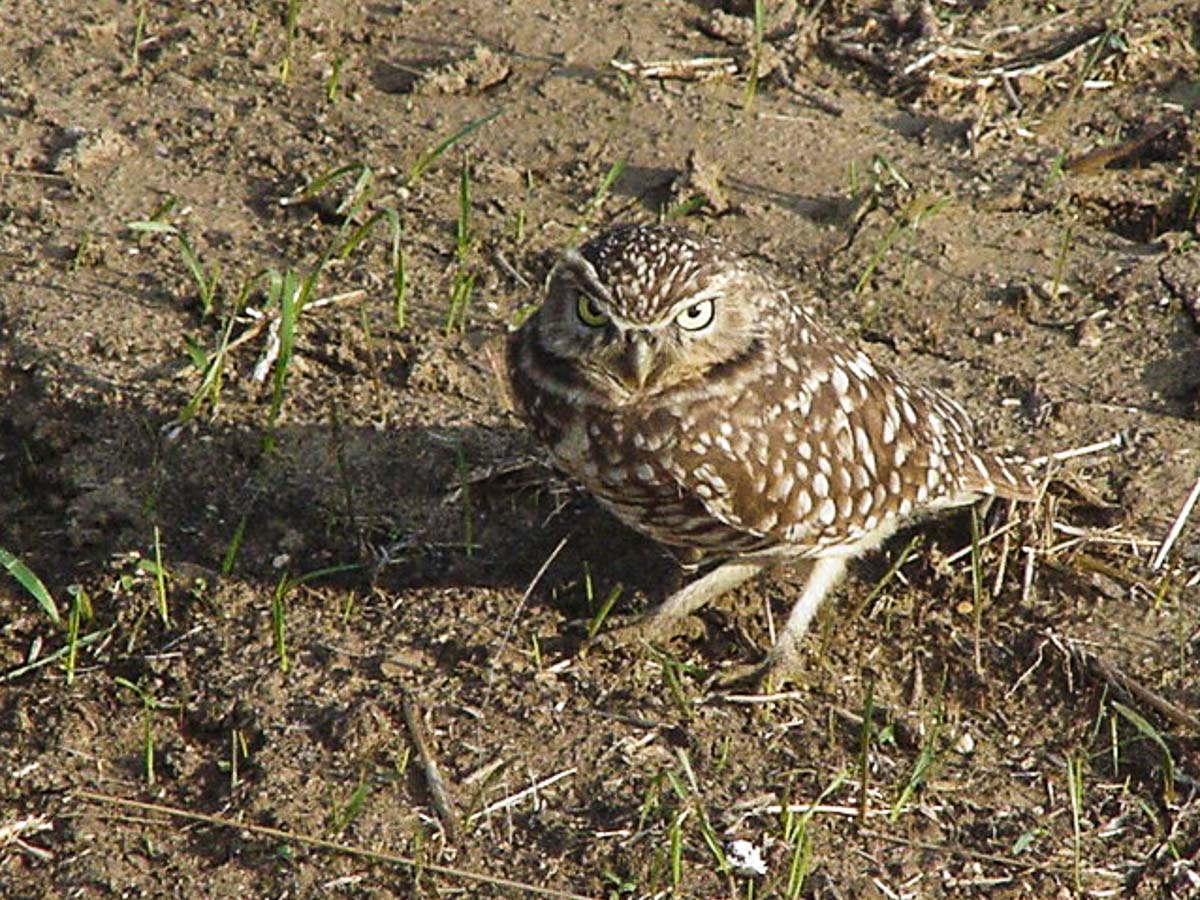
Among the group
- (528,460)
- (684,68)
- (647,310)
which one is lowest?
(528,460)

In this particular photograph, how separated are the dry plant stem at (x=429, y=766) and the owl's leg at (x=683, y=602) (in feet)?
2.02

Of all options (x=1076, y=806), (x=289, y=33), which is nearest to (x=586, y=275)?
(x=1076, y=806)

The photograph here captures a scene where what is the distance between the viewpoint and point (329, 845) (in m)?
4.48

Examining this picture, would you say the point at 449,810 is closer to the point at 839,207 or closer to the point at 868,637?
the point at 868,637

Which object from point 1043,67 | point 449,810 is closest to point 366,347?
point 449,810

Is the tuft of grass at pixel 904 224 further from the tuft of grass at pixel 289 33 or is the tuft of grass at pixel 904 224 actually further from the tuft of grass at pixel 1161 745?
the tuft of grass at pixel 289 33

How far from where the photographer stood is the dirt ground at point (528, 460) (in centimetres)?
466

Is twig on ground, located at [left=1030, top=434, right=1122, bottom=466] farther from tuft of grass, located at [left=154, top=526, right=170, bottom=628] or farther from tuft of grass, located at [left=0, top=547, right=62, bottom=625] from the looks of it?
tuft of grass, located at [left=0, top=547, right=62, bottom=625]

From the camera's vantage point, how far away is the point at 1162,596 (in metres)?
5.37

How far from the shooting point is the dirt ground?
4.66 meters

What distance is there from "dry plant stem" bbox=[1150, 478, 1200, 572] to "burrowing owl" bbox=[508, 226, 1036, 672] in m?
0.83

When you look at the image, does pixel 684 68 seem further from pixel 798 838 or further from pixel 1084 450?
pixel 798 838

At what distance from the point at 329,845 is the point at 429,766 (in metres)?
0.36

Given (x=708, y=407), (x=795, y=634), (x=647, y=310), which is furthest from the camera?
(x=795, y=634)
